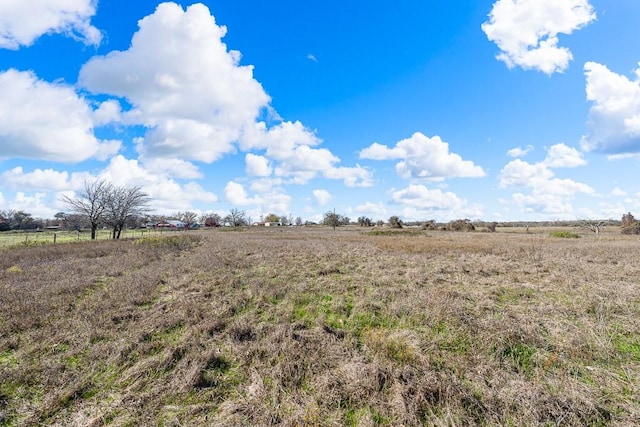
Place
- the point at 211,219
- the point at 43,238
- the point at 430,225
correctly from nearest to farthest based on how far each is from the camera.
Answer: the point at 43,238, the point at 430,225, the point at 211,219

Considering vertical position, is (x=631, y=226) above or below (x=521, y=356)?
above

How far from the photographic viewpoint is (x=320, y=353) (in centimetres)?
573

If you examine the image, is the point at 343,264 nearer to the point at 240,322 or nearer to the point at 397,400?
the point at 240,322

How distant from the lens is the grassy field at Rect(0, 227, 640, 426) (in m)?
4.14

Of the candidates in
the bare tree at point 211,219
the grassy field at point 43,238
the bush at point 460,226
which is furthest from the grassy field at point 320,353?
the bare tree at point 211,219

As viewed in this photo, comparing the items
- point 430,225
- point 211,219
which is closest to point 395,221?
point 430,225

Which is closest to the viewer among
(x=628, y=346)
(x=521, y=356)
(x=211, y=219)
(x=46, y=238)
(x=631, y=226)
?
(x=521, y=356)

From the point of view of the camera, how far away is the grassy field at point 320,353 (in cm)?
414

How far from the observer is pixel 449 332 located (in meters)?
6.59

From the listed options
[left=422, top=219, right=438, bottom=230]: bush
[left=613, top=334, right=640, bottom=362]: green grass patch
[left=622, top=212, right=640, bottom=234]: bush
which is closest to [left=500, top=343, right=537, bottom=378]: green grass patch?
[left=613, top=334, right=640, bottom=362]: green grass patch

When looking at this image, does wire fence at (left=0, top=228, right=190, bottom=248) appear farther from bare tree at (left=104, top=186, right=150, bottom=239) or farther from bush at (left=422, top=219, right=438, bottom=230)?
bush at (left=422, top=219, right=438, bottom=230)

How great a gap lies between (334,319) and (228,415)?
413cm

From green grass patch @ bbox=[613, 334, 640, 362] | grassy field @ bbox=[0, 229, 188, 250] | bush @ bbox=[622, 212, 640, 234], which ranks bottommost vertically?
green grass patch @ bbox=[613, 334, 640, 362]

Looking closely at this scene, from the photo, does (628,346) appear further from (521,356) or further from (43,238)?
(43,238)
